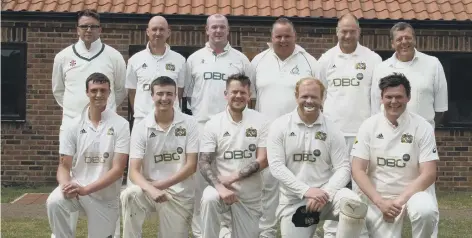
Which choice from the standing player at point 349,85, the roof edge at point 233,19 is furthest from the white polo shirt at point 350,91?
the roof edge at point 233,19

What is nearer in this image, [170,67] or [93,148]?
[93,148]

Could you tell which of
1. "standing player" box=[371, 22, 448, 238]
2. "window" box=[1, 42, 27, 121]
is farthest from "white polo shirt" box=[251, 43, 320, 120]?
"window" box=[1, 42, 27, 121]

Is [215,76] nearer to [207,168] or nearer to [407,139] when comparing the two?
[207,168]

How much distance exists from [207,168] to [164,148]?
0.46 m

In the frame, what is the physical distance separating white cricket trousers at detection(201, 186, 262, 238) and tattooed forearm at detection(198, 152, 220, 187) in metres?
0.07

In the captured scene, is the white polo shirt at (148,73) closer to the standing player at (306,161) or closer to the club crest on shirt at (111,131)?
the club crest on shirt at (111,131)

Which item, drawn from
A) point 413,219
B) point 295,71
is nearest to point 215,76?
point 295,71

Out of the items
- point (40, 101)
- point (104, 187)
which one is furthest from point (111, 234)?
point (40, 101)

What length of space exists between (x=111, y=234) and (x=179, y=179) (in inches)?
30.6

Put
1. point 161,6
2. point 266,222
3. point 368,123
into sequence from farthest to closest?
point 161,6 → point 266,222 → point 368,123

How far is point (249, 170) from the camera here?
24.0 feet

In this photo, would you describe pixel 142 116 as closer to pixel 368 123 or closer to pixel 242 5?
pixel 368 123

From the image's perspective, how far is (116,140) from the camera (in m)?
7.49

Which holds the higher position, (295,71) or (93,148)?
(295,71)
